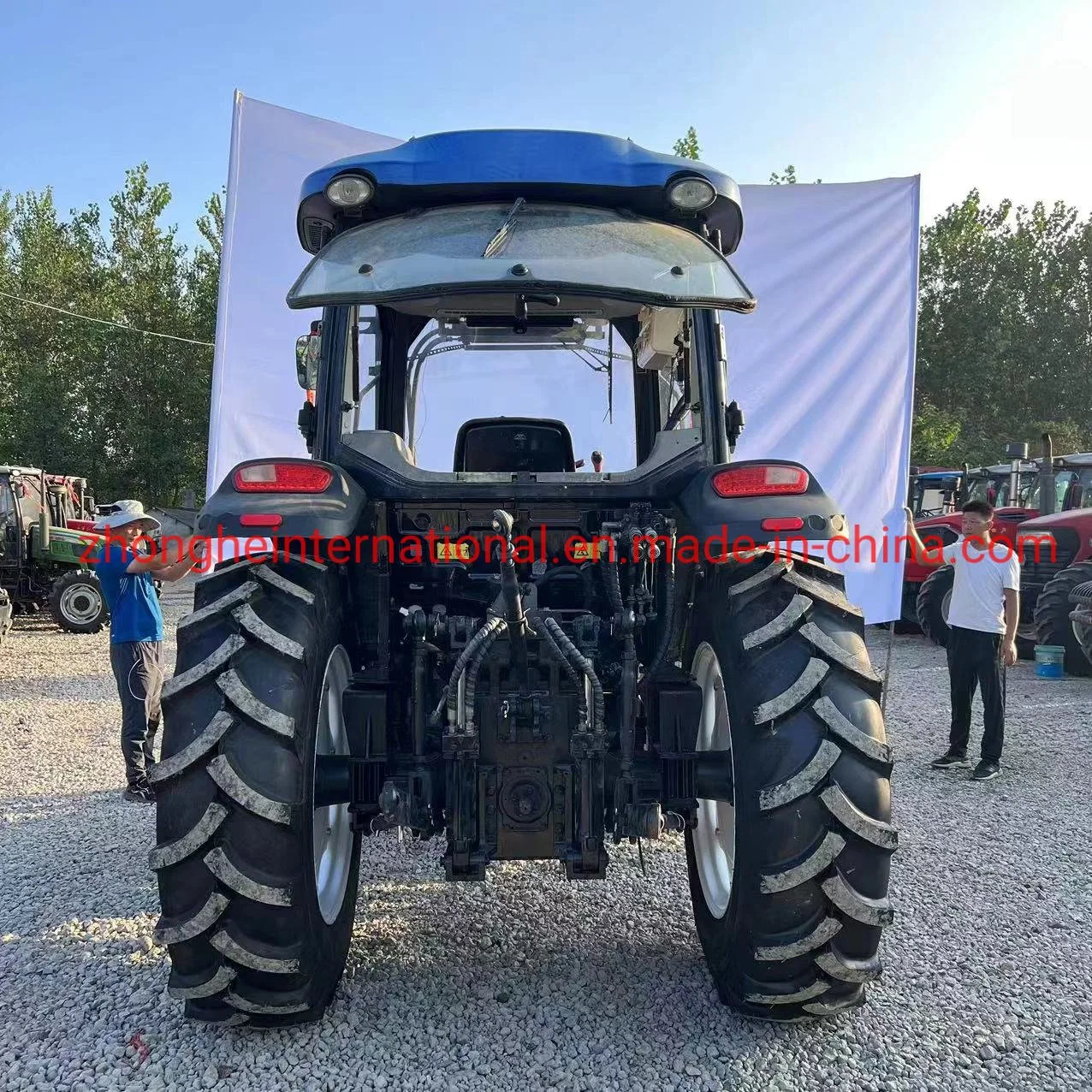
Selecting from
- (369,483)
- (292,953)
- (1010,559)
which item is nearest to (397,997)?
(292,953)

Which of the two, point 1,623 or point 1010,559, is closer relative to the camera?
point 1010,559

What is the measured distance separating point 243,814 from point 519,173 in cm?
214

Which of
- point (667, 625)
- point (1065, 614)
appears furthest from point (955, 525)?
point (667, 625)

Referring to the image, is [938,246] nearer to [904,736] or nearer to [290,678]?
[904,736]

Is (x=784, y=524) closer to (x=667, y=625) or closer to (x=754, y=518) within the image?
(x=754, y=518)

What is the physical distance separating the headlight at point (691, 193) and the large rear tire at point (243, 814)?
5.81ft

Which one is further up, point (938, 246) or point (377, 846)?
point (938, 246)

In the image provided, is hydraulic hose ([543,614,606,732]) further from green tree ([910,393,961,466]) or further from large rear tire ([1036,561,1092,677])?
green tree ([910,393,961,466])

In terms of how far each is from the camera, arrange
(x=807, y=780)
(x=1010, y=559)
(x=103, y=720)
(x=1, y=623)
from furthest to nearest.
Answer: (x=1, y=623)
(x=103, y=720)
(x=1010, y=559)
(x=807, y=780)

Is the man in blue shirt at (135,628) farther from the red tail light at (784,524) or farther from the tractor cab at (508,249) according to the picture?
the red tail light at (784,524)

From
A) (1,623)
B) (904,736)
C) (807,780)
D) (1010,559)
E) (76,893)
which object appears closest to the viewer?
(807,780)

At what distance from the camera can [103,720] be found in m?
7.70

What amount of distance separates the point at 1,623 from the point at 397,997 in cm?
972

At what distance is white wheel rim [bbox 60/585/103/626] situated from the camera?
13.1 m
